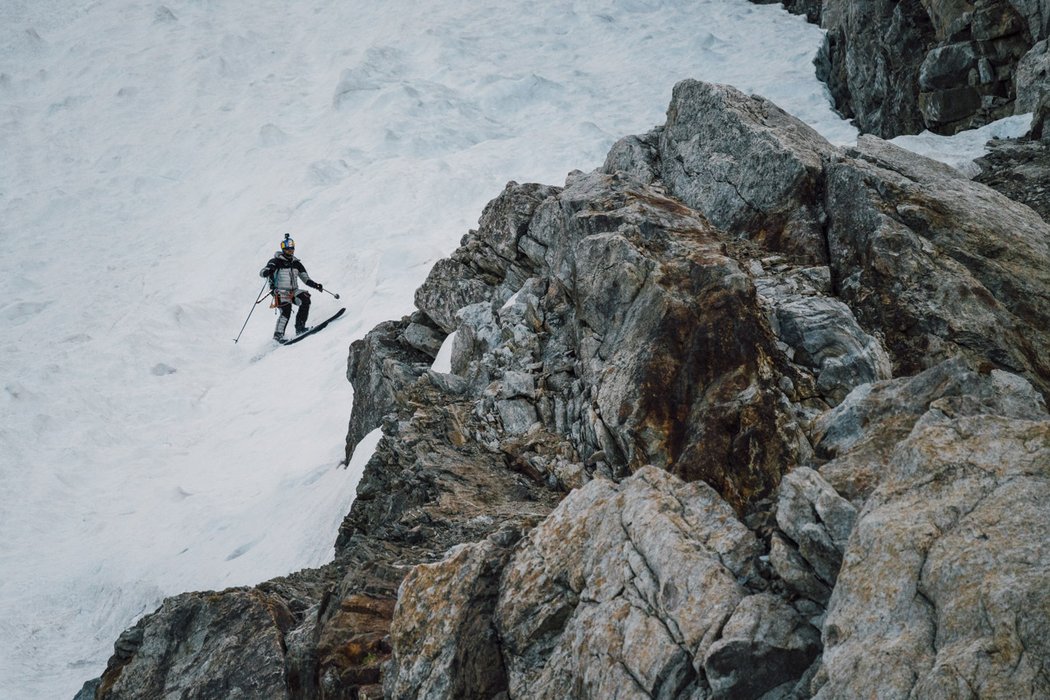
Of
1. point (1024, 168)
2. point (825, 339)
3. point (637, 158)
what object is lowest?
point (1024, 168)

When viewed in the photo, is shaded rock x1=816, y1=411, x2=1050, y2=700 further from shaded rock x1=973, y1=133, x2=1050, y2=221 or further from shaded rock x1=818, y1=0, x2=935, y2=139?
shaded rock x1=818, y1=0, x2=935, y2=139

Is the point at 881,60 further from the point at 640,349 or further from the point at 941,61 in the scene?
the point at 640,349

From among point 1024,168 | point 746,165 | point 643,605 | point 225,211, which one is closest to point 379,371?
point 746,165

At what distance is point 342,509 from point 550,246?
5559mm

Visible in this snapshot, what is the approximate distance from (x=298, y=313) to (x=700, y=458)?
18832 millimetres

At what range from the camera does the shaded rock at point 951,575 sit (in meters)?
5.05

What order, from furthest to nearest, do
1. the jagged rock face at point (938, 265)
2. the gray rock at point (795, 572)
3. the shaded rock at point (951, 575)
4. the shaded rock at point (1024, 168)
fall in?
the shaded rock at point (1024, 168)
the jagged rock face at point (938, 265)
the gray rock at point (795, 572)
the shaded rock at point (951, 575)

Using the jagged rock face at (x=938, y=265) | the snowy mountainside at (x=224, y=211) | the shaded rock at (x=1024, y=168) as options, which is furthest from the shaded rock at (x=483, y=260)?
the shaded rock at (x=1024, y=168)

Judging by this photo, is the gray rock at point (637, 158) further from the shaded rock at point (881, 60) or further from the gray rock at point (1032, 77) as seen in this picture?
the shaded rock at point (881, 60)

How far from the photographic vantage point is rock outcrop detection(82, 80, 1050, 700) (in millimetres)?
5996

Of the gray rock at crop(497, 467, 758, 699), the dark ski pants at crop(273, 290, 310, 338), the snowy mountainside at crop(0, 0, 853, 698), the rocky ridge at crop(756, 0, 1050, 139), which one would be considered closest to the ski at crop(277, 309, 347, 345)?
the dark ski pants at crop(273, 290, 310, 338)

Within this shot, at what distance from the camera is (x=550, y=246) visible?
1464 centimetres

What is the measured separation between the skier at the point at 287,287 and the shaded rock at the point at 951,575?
21.7 m

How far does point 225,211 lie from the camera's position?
3200 cm
